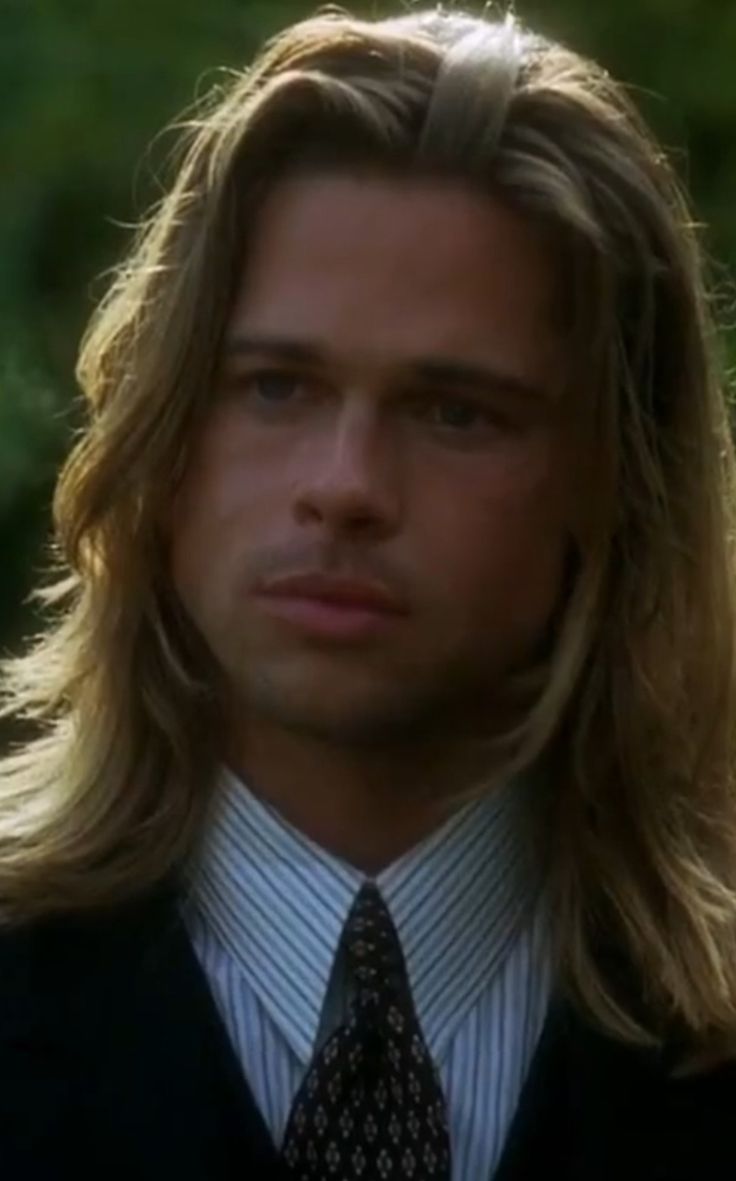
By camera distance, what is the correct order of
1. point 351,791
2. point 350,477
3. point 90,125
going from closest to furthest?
1. point 350,477
2. point 351,791
3. point 90,125

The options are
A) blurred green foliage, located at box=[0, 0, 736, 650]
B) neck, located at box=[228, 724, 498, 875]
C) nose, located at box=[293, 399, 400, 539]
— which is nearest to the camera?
nose, located at box=[293, 399, 400, 539]

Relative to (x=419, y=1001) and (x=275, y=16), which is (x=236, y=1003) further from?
(x=275, y=16)

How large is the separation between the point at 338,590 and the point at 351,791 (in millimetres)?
166

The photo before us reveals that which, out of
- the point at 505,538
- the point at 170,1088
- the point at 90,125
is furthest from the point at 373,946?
the point at 90,125

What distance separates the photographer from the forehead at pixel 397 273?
242cm

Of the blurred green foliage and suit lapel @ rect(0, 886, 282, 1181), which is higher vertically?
the blurred green foliage

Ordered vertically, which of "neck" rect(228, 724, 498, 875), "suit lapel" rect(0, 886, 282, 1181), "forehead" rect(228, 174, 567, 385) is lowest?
"suit lapel" rect(0, 886, 282, 1181)

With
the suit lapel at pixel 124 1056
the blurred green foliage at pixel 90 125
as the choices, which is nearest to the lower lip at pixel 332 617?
the suit lapel at pixel 124 1056

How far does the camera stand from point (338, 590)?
240 cm

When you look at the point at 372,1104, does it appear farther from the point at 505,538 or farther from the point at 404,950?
the point at 505,538

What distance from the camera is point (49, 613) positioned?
10.2ft

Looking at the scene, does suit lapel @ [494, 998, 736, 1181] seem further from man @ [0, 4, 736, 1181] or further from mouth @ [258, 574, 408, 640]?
mouth @ [258, 574, 408, 640]

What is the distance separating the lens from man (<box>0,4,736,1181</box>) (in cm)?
242

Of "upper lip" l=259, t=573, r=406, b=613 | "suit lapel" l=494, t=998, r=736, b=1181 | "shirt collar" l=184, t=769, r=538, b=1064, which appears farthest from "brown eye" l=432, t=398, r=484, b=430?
"suit lapel" l=494, t=998, r=736, b=1181
